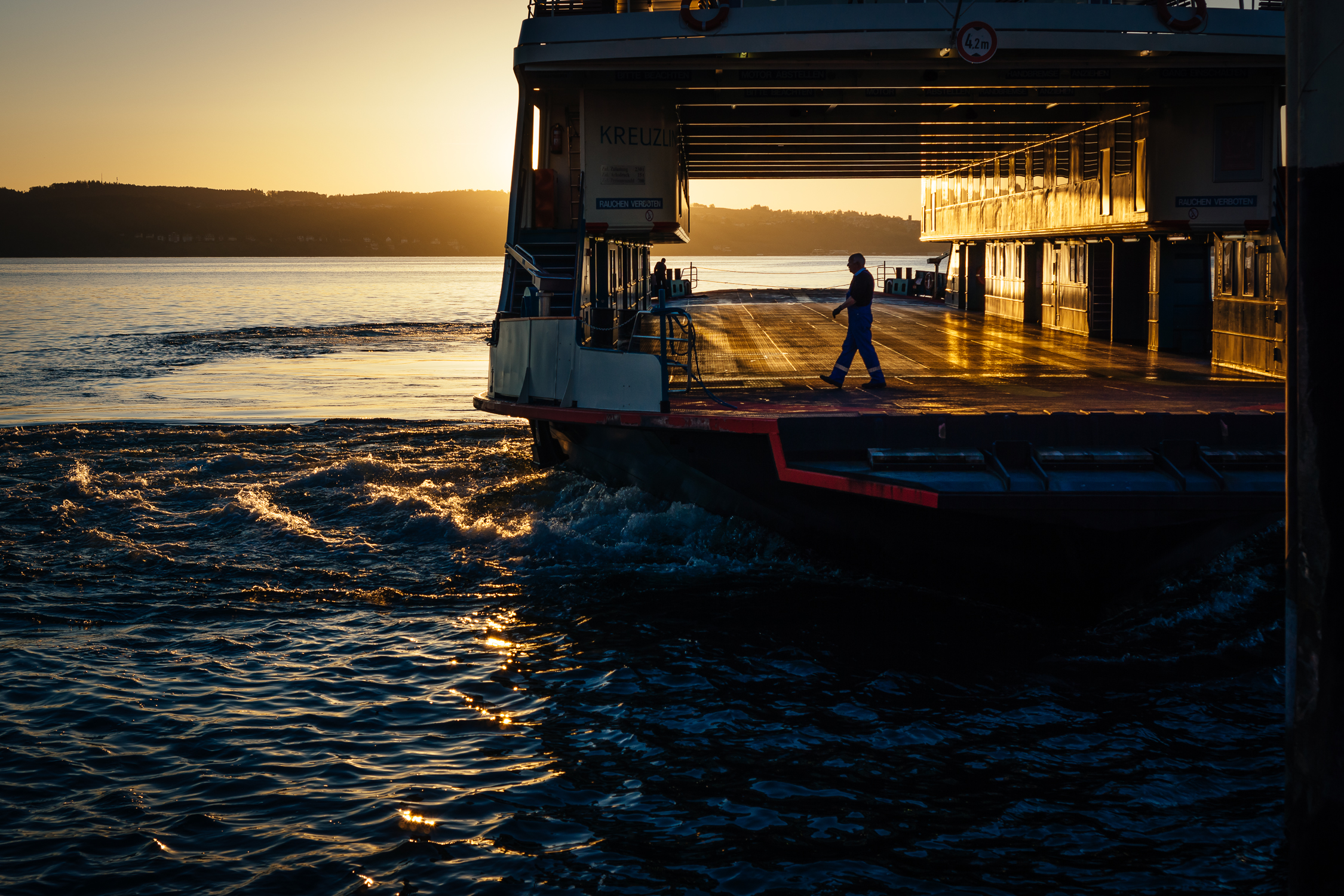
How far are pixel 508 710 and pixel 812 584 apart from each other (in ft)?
13.9

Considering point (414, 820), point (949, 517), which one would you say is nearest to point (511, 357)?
point (949, 517)

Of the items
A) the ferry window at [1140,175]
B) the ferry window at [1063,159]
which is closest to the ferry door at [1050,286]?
the ferry window at [1063,159]

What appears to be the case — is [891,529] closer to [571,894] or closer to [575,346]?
[575,346]

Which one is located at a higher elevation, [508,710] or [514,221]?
[514,221]

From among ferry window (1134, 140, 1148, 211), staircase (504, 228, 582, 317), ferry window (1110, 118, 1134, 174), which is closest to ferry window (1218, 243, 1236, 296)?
ferry window (1134, 140, 1148, 211)

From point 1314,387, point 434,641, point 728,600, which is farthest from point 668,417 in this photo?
point 1314,387

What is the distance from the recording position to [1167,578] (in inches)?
392

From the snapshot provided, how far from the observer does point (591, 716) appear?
8500 mm

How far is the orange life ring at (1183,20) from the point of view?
14922 millimetres

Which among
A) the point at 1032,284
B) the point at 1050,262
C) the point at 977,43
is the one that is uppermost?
the point at 977,43

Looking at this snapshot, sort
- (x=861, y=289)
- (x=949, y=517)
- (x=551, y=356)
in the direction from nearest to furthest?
(x=949, y=517), (x=861, y=289), (x=551, y=356)

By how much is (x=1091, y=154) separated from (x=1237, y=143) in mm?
3622

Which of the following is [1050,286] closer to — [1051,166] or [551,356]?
[1051,166]

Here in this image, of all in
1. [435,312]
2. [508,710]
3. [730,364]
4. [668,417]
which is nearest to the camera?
[508,710]
